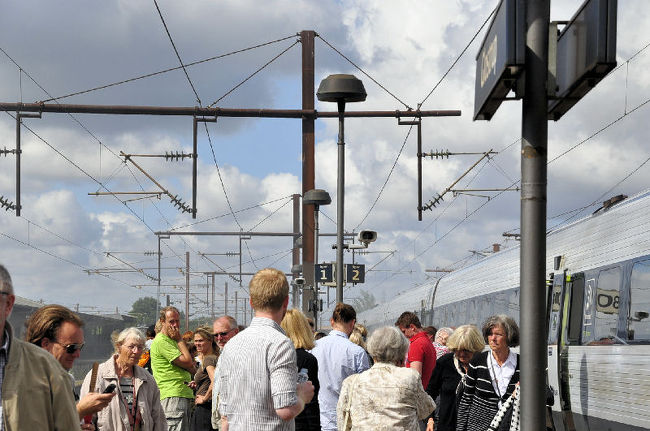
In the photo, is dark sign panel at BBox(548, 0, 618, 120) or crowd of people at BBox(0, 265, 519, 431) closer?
crowd of people at BBox(0, 265, 519, 431)

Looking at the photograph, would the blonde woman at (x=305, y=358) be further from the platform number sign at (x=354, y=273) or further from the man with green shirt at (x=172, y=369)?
the platform number sign at (x=354, y=273)

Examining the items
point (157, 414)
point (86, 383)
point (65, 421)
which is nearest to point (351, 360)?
point (157, 414)

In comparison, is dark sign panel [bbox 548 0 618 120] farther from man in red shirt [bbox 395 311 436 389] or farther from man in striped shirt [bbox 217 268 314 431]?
man in red shirt [bbox 395 311 436 389]

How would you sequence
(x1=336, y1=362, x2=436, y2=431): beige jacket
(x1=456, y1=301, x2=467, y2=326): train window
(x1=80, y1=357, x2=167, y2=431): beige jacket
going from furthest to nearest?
(x1=456, y1=301, x2=467, y2=326): train window → (x1=80, y1=357, x2=167, y2=431): beige jacket → (x1=336, y1=362, x2=436, y2=431): beige jacket

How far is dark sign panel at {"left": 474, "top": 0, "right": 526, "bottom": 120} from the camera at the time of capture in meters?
5.13

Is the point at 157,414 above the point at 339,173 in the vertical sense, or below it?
below

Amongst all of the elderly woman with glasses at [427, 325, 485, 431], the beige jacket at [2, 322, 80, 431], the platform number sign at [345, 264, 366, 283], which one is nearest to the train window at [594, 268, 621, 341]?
the elderly woman with glasses at [427, 325, 485, 431]

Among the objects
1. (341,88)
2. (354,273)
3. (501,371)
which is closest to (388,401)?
(501,371)

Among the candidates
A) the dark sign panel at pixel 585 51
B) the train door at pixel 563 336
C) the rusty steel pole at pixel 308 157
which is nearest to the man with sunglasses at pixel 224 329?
the dark sign panel at pixel 585 51

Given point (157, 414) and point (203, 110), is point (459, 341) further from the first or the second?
point (203, 110)

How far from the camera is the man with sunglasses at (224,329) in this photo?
984 centimetres

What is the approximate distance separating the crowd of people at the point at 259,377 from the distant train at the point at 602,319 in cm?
199

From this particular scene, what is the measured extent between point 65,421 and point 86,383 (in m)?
3.26

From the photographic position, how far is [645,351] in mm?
11320
